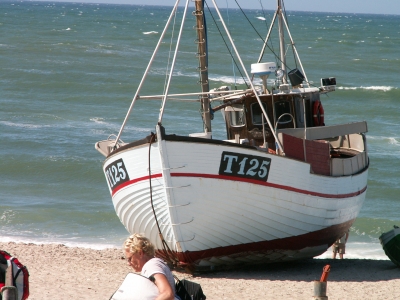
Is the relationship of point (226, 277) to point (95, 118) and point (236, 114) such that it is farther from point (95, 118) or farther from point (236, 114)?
point (95, 118)

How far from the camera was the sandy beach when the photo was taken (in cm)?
1066

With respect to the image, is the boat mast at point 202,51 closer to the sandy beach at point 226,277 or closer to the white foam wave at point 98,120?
the sandy beach at point 226,277

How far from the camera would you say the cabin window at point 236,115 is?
1363cm

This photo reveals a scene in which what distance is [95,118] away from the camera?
33.9m

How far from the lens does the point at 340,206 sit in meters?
12.8

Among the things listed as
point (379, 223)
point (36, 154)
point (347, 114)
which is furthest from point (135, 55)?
point (379, 223)

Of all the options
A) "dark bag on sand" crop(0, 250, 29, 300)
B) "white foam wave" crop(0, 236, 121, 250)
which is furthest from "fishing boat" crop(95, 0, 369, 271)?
"dark bag on sand" crop(0, 250, 29, 300)

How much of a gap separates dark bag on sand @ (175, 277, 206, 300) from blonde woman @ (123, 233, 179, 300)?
355 millimetres

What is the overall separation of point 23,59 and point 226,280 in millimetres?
46836

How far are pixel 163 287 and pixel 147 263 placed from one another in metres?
0.26

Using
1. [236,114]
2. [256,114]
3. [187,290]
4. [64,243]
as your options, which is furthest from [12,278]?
[64,243]

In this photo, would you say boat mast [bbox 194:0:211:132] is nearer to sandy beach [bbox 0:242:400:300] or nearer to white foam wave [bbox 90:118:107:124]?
sandy beach [bbox 0:242:400:300]

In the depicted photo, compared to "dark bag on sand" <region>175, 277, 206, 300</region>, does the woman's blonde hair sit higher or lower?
higher

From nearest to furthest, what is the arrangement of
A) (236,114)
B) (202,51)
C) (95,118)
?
(202,51)
(236,114)
(95,118)
